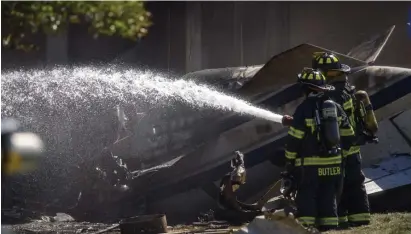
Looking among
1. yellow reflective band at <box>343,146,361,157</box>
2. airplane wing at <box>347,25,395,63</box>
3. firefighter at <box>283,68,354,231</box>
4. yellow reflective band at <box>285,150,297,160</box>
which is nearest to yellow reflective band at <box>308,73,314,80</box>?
firefighter at <box>283,68,354,231</box>

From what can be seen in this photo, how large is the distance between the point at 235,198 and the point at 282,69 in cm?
158

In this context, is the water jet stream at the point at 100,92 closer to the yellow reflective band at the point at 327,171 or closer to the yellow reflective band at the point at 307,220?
the yellow reflective band at the point at 327,171

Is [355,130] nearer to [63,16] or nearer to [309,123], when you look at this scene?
[309,123]

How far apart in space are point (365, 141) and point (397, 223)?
0.82 meters

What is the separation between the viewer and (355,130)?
7164 mm

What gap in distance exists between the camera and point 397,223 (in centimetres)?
691

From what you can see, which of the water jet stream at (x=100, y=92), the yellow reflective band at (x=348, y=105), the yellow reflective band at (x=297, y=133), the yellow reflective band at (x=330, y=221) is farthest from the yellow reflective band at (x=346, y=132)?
the water jet stream at (x=100, y=92)

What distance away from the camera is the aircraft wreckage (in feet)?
27.7

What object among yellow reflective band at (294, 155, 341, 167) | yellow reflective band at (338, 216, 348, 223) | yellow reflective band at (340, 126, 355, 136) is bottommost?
yellow reflective band at (338, 216, 348, 223)

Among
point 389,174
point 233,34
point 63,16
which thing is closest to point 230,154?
point 389,174

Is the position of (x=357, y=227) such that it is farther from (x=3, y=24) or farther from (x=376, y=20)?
(x=376, y=20)

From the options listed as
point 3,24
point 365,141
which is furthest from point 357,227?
point 3,24

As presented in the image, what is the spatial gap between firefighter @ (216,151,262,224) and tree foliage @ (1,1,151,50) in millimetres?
2354

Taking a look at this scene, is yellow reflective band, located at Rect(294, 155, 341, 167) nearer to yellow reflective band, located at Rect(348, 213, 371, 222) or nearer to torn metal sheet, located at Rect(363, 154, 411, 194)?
yellow reflective band, located at Rect(348, 213, 371, 222)
